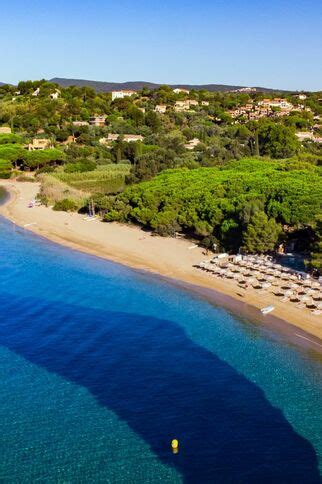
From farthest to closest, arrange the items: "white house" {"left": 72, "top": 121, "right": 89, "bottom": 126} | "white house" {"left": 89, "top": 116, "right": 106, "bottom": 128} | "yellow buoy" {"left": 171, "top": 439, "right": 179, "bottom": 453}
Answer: "white house" {"left": 89, "top": 116, "right": 106, "bottom": 128} → "white house" {"left": 72, "top": 121, "right": 89, "bottom": 126} → "yellow buoy" {"left": 171, "top": 439, "right": 179, "bottom": 453}

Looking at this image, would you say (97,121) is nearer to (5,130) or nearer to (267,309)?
(5,130)

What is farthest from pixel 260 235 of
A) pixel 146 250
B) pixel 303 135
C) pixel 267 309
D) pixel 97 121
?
pixel 97 121

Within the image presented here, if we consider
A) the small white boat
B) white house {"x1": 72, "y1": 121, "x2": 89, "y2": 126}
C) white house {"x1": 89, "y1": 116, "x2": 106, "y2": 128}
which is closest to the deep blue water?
the small white boat

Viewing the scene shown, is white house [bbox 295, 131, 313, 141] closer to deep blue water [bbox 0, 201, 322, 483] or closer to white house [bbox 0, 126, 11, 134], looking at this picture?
white house [bbox 0, 126, 11, 134]

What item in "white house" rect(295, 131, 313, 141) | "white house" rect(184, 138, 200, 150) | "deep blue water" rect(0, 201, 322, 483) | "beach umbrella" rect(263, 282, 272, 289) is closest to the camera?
"deep blue water" rect(0, 201, 322, 483)

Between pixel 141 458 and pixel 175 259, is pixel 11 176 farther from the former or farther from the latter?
pixel 141 458
